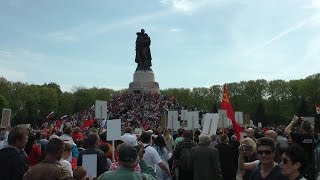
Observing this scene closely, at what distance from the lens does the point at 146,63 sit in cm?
6041

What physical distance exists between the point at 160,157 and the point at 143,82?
49.4 m

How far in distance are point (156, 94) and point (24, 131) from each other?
50052 mm

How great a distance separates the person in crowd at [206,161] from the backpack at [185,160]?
0.30m

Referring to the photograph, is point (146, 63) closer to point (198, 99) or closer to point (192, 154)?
point (192, 154)

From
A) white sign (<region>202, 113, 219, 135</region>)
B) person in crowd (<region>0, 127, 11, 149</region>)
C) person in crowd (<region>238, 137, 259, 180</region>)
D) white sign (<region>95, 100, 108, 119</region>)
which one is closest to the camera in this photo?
person in crowd (<region>238, 137, 259, 180</region>)

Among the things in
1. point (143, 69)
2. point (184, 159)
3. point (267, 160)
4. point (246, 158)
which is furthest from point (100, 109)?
point (143, 69)

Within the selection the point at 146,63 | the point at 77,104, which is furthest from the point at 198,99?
the point at 146,63

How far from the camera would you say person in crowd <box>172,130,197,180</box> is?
1097cm

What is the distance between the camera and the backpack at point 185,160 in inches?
430

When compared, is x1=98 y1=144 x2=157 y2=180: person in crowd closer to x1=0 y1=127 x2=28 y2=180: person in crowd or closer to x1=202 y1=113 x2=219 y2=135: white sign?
x1=0 y1=127 x2=28 y2=180: person in crowd

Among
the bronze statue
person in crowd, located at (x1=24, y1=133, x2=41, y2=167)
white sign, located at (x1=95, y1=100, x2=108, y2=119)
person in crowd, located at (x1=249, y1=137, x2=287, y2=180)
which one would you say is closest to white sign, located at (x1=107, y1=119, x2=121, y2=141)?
person in crowd, located at (x1=24, y1=133, x2=41, y2=167)

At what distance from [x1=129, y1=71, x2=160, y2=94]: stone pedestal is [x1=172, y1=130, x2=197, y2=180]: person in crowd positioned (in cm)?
4735

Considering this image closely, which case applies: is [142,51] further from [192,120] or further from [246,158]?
[246,158]

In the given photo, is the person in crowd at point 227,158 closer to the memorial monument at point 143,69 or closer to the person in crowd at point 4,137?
the person in crowd at point 4,137
